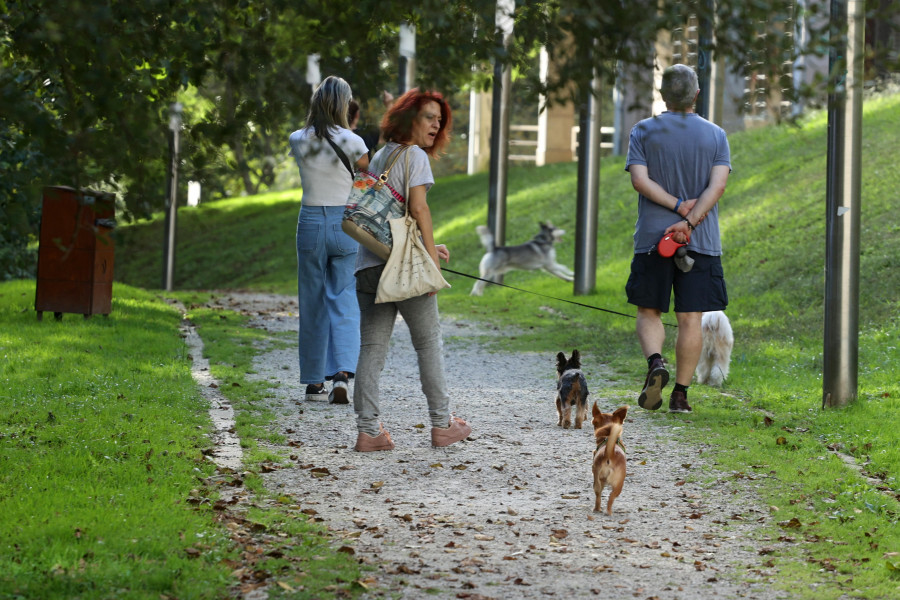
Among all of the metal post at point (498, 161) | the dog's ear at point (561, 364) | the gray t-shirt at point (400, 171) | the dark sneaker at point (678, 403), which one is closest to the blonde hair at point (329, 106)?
the gray t-shirt at point (400, 171)

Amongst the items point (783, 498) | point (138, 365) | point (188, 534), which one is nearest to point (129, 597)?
point (188, 534)

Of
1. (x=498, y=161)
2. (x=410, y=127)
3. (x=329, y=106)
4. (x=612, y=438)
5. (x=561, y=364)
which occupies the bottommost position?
(x=612, y=438)

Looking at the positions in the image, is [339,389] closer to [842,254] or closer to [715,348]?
[715,348]

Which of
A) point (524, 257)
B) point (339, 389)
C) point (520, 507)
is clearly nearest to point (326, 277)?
point (339, 389)

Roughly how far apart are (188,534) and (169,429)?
2.13 meters

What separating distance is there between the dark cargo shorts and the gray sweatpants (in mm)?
1701

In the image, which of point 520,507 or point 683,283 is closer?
point 520,507

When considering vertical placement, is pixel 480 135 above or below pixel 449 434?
above

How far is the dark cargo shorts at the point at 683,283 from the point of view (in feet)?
24.5

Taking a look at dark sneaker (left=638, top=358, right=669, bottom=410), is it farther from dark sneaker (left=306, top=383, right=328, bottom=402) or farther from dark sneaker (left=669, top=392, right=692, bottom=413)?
dark sneaker (left=306, top=383, right=328, bottom=402)

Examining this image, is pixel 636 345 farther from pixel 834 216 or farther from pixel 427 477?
pixel 427 477

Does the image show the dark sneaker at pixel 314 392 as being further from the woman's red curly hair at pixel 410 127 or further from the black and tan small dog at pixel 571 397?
the woman's red curly hair at pixel 410 127

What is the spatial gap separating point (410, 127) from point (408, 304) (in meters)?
1.06

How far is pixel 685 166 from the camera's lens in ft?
24.4
